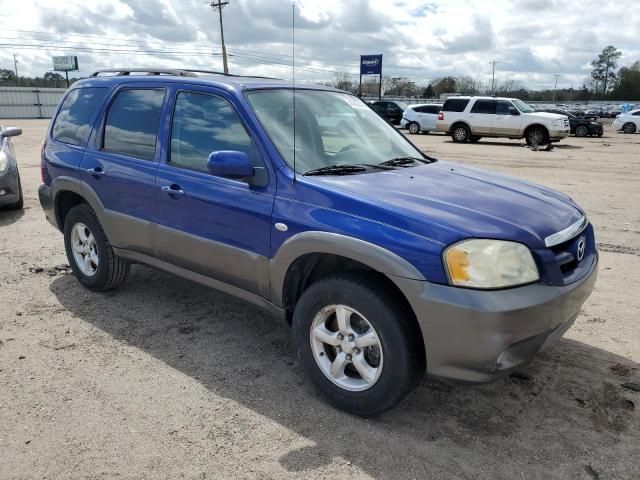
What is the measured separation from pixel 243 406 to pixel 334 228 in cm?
119

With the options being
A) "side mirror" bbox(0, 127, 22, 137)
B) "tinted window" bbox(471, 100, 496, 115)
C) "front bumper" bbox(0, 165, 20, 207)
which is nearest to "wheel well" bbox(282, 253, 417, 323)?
"front bumper" bbox(0, 165, 20, 207)

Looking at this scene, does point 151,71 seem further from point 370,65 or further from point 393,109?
point 370,65

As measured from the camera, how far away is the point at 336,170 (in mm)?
3445

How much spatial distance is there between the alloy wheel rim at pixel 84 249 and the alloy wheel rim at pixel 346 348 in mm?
2544

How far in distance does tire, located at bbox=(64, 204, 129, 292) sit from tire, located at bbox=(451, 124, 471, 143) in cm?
2067

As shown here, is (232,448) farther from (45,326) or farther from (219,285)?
(45,326)

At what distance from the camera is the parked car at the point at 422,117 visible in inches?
1093

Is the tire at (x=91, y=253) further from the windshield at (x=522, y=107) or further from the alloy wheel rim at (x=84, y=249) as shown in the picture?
the windshield at (x=522, y=107)

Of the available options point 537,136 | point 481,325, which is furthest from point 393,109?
point 481,325

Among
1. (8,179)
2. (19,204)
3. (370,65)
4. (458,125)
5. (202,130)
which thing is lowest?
(19,204)

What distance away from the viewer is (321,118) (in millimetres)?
3951

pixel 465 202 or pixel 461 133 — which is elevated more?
pixel 465 202

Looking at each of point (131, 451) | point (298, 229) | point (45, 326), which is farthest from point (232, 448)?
point (45, 326)

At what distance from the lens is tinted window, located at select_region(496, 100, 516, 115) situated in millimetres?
22188
